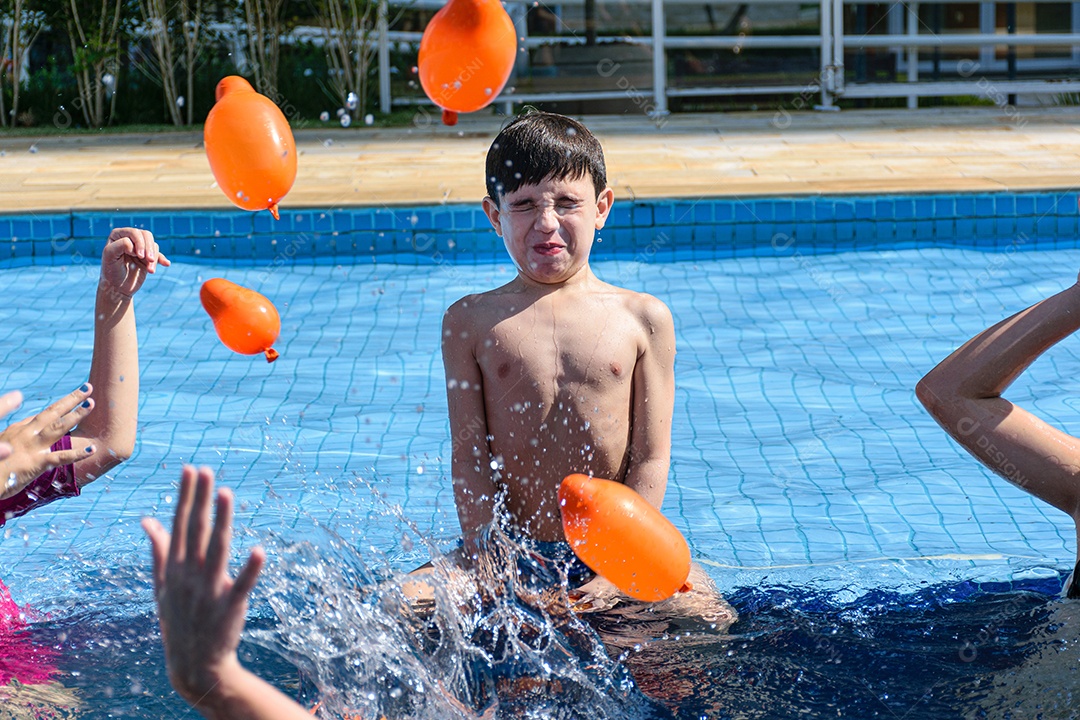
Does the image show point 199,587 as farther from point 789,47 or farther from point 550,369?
point 789,47

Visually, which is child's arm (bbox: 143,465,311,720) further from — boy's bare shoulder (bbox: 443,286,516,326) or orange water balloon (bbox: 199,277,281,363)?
orange water balloon (bbox: 199,277,281,363)

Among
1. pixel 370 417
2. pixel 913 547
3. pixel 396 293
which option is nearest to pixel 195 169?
pixel 396 293

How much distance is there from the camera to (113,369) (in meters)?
2.40

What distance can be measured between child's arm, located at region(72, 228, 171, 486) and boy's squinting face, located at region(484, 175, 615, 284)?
2.47 ft

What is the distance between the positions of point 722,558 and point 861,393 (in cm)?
156

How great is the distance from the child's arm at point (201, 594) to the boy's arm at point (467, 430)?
148 cm

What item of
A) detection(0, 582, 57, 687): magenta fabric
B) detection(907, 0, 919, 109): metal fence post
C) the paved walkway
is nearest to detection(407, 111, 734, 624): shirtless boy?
detection(0, 582, 57, 687): magenta fabric

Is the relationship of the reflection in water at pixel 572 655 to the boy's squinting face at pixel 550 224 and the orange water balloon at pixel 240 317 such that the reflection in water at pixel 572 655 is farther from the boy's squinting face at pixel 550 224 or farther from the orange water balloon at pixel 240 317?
the boy's squinting face at pixel 550 224

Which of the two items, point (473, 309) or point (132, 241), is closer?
point (132, 241)

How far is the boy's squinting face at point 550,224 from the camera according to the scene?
2635mm

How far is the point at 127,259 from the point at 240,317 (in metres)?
0.60

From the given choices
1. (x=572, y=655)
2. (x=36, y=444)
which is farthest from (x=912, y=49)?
(x=36, y=444)

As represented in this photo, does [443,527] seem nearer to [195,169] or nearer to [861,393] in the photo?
[861,393]

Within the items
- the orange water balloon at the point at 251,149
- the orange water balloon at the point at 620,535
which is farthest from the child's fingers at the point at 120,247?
the orange water balloon at the point at 620,535
